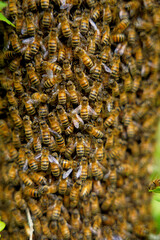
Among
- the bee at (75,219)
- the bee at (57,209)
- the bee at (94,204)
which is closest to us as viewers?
the bee at (57,209)

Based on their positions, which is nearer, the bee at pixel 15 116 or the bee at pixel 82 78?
the bee at pixel 82 78

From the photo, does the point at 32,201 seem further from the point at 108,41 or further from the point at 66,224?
the point at 108,41

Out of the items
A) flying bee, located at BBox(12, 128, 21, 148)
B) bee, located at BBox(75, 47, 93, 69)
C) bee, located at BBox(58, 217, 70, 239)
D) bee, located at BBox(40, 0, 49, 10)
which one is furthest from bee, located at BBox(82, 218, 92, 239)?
bee, located at BBox(40, 0, 49, 10)

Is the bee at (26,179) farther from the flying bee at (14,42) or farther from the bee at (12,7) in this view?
the bee at (12,7)

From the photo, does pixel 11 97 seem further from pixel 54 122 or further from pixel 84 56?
pixel 84 56

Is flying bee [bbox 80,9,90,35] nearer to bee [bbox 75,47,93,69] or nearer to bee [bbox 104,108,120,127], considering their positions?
bee [bbox 75,47,93,69]

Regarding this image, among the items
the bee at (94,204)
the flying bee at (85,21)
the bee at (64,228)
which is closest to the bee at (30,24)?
the flying bee at (85,21)
